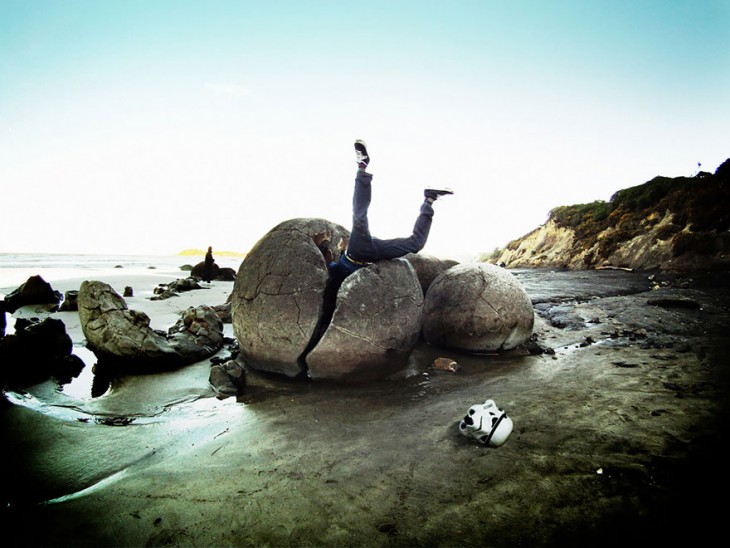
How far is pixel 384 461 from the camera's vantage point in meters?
2.21

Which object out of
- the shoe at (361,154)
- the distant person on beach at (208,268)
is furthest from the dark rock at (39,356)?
the distant person on beach at (208,268)

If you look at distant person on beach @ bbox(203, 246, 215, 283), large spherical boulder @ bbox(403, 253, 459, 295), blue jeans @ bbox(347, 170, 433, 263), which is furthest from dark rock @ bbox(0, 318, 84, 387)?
distant person on beach @ bbox(203, 246, 215, 283)

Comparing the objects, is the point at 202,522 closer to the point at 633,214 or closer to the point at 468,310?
the point at 468,310

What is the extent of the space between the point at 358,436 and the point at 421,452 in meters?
0.53

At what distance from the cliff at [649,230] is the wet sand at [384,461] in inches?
434

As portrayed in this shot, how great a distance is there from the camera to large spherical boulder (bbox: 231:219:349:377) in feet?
12.4

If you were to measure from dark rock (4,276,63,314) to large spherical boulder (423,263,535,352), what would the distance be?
10131mm

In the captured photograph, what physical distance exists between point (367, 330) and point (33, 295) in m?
10.2

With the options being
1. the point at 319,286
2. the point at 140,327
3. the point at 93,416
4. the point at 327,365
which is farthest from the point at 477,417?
the point at 140,327

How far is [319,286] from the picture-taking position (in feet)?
12.7

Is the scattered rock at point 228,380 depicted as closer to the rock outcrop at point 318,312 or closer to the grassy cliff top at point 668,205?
the rock outcrop at point 318,312

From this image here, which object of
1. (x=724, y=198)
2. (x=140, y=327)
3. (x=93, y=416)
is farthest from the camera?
(x=724, y=198)

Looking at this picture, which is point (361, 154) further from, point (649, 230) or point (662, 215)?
point (662, 215)

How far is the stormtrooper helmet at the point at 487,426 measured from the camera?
2299mm
